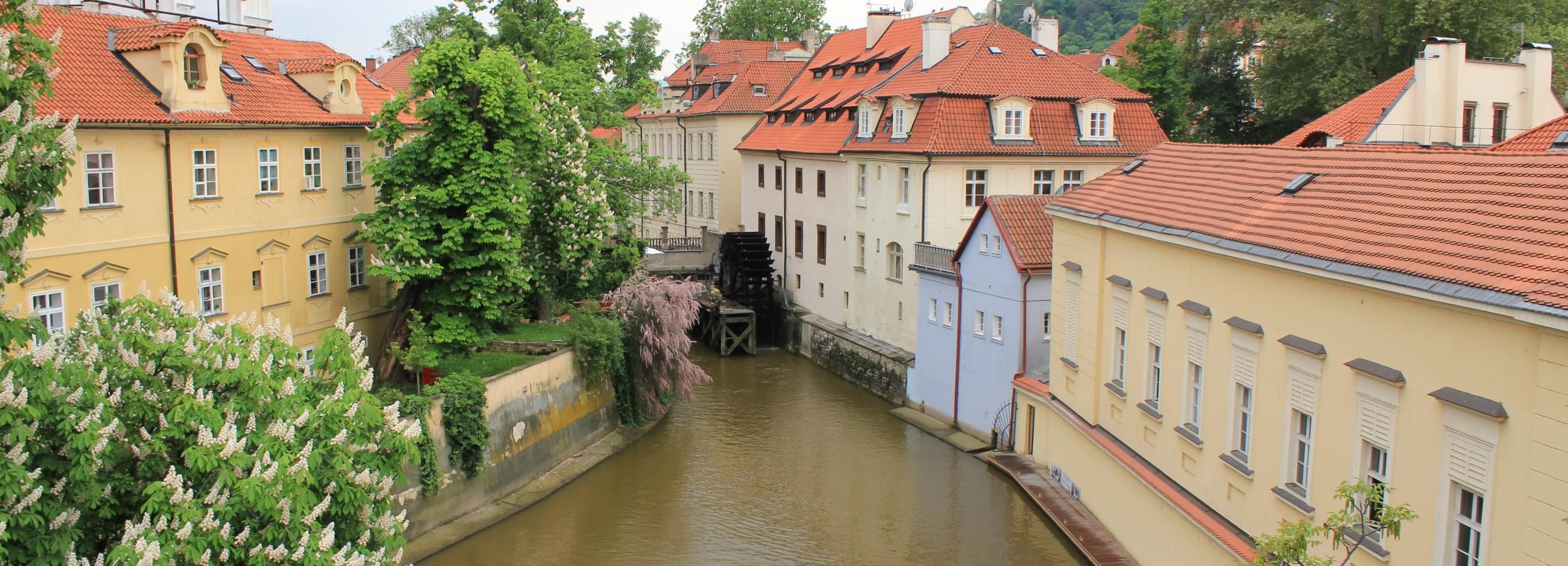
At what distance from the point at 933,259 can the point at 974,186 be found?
3.34m

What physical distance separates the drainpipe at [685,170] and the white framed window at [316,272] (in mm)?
25638

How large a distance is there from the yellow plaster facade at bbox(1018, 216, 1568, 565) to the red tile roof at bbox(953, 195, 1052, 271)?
2.63m

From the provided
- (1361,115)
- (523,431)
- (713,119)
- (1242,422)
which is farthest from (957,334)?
(713,119)

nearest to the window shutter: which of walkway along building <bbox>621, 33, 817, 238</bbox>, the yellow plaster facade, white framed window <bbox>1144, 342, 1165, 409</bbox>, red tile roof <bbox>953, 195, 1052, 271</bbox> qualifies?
the yellow plaster facade

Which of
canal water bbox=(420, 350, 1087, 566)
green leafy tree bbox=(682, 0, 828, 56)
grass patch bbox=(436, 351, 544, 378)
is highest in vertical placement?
green leafy tree bbox=(682, 0, 828, 56)

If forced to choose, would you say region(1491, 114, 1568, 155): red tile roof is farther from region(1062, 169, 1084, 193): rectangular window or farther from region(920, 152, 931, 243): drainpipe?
region(920, 152, 931, 243): drainpipe

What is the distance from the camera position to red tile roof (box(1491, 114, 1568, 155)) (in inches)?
625

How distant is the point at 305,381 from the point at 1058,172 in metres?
20.6

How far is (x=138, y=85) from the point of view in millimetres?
18547

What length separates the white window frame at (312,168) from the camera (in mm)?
21250

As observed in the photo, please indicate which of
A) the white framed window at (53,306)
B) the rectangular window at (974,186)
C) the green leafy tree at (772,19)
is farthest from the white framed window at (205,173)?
the green leafy tree at (772,19)

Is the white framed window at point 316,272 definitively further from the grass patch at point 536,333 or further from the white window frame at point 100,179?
the white window frame at point 100,179

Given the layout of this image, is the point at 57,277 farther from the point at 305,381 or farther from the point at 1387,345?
the point at 1387,345

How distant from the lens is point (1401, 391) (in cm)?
1008
